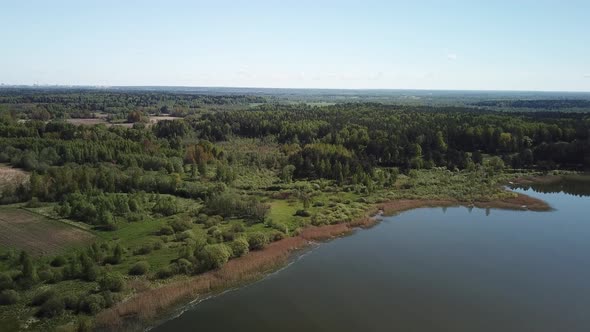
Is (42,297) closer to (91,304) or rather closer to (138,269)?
(91,304)

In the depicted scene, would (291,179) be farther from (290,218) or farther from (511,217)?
Answer: (511,217)

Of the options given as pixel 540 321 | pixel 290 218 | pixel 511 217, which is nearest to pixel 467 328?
pixel 540 321

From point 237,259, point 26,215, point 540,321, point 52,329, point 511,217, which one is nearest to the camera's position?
point 52,329

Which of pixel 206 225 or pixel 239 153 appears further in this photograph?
pixel 239 153

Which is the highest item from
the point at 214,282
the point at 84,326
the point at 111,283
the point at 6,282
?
the point at 6,282

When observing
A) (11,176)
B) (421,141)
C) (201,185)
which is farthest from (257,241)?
(421,141)
